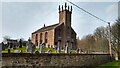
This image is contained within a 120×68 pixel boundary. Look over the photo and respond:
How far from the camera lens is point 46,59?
47.3 ft

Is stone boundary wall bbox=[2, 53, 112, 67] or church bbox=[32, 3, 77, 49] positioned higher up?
church bbox=[32, 3, 77, 49]

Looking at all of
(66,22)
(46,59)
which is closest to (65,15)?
(66,22)

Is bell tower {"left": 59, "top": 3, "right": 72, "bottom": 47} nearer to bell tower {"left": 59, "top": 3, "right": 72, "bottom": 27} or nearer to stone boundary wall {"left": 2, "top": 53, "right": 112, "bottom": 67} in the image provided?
bell tower {"left": 59, "top": 3, "right": 72, "bottom": 27}


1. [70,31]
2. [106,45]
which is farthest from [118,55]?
[70,31]

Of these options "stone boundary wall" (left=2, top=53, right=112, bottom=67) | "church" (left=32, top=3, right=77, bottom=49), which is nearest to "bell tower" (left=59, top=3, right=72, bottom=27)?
"church" (left=32, top=3, right=77, bottom=49)

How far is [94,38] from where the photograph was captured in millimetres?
58906

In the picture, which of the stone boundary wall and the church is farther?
the church

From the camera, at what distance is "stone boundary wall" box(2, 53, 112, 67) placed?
1212cm

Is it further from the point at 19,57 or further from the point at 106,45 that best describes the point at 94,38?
the point at 19,57

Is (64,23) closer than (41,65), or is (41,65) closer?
(41,65)

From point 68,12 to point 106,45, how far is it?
15666mm

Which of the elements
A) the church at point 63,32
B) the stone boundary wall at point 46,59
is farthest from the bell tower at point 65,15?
the stone boundary wall at point 46,59

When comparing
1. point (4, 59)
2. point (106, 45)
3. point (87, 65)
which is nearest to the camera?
point (4, 59)

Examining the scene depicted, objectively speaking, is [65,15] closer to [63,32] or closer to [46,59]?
[63,32]
